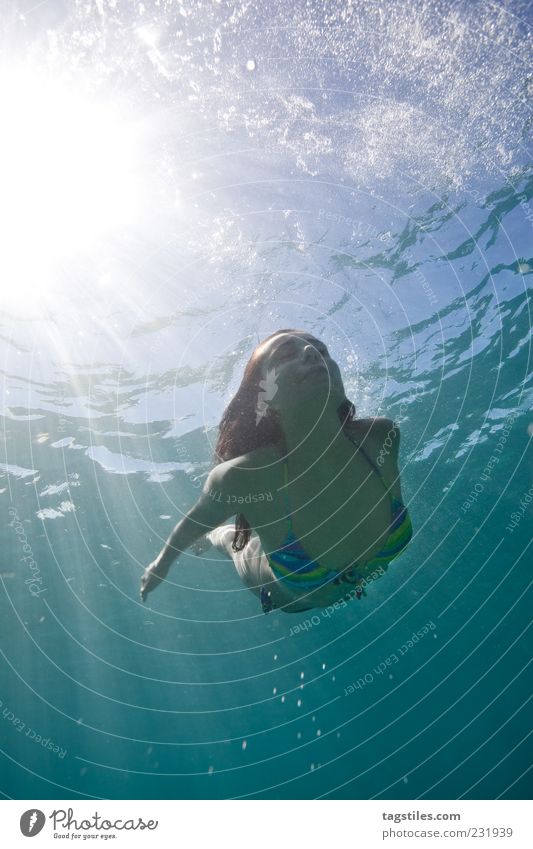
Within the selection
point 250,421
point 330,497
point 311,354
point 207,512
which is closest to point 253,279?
point 250,421

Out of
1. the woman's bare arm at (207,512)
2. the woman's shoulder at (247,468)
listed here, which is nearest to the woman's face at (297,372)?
the woman's shoulder at (247,468)

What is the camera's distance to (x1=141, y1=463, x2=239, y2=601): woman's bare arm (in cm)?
299

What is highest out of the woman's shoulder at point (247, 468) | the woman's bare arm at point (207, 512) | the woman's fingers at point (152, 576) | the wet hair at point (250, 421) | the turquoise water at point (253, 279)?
the turquoise water at point (253, 279)

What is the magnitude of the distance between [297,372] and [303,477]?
0.77 meters

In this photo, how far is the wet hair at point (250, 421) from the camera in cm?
314

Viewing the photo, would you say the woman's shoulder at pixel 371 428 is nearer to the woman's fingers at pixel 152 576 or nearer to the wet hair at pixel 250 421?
the wet hair at pixel 250 421

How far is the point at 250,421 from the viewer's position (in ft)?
10.6

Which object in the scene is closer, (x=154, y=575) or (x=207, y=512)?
(x=207, y=512)

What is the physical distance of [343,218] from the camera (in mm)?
7980

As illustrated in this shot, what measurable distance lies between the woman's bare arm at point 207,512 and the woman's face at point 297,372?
1.93 ft

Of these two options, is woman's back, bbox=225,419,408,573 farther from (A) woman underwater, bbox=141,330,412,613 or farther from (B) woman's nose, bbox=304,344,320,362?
(B) woman's nose, bbox=304,344,320,362

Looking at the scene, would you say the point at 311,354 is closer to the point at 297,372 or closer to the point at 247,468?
the point at 297,372

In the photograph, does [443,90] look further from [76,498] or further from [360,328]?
[76,498]

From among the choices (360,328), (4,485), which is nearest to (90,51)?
(360,328)
